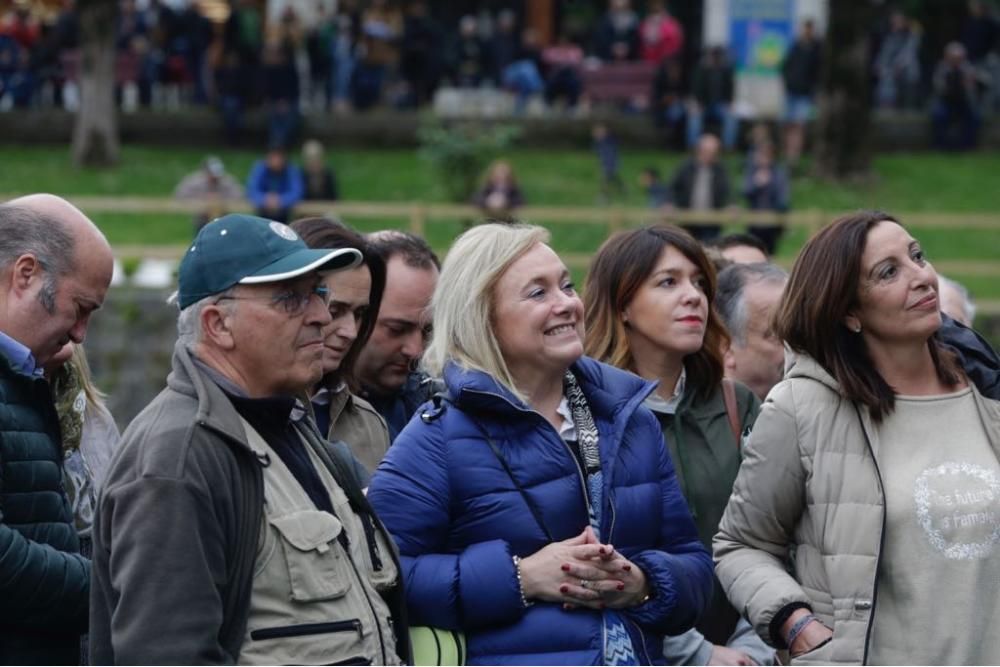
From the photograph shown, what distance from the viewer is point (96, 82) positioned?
93.1ft

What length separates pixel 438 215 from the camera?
759 inches

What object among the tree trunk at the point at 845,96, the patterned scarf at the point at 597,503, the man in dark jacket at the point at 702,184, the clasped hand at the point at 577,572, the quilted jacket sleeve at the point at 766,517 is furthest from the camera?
the tree trunk at the point at 845,96

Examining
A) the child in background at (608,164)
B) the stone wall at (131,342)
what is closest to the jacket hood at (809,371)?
the stone wall at (131,342)

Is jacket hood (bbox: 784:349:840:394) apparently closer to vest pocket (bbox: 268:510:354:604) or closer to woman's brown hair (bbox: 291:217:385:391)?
woman's brown hair (bbox: 291:217:385:391)

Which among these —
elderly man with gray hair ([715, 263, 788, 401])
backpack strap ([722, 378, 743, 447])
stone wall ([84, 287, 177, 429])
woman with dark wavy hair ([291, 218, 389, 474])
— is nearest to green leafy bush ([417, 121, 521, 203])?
stone wall ([84, 287, 177, 429])

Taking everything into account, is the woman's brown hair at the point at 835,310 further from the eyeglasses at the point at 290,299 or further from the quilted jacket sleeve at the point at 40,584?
the quilted jacket sleeve at the point at 40,584

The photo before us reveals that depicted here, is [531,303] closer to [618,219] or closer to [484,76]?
[618,219]

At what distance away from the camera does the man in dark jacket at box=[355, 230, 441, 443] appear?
5844mm

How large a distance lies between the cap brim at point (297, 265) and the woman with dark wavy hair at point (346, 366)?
52.8 inches

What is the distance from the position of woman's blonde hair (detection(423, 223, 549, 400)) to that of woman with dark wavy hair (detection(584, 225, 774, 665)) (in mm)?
1102

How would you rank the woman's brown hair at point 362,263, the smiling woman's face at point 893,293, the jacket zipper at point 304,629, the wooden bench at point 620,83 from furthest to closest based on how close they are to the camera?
the wooden bench at point 620,83 → the woman's brown hair at point 362,263 → the smiling woman's face at point 893,293 → the jacket zipper at point 304,629

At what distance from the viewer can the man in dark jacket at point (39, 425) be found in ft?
14.3

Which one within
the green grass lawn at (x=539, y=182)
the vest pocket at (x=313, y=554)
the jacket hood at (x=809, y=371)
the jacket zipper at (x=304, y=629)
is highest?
the jacket hood at (x=809, y=371)

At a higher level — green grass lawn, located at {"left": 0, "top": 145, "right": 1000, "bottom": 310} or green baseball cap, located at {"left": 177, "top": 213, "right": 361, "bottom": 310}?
green baseball cap, located at {"left": 177, "top": 213, "right": 361, "bottom": 310}
